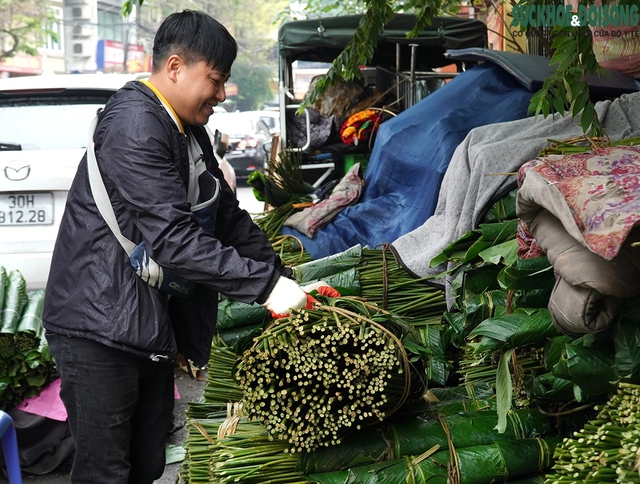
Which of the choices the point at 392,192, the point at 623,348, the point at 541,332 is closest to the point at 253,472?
the point at 541,332

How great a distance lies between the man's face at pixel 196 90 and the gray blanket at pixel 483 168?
1.32m

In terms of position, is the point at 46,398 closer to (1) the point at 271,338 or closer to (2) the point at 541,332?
(1) the point at 271,338

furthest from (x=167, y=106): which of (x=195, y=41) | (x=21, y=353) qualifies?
(x=21, y=353)

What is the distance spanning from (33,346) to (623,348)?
296 centimetres

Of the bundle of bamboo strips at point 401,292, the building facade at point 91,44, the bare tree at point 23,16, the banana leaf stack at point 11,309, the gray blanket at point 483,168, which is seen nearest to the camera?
the gray blanket at point 483,168

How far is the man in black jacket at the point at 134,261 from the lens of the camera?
2.41 metres

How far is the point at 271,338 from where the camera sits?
235cm

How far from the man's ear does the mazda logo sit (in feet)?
8.50

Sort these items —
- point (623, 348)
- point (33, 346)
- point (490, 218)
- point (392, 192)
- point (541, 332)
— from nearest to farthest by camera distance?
point (623, 348)
point (541, 332)
point (490, 218)
point (33, 346)
point (392, 192)

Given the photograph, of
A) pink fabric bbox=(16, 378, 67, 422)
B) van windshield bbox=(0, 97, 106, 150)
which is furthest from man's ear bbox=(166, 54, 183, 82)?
van windshield bbox=(0, 97, 106, 150)

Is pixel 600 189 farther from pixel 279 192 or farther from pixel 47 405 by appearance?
pixel 279 192

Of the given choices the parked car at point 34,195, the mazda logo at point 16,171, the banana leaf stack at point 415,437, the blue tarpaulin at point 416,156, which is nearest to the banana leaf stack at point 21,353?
the parked car at point 34,195

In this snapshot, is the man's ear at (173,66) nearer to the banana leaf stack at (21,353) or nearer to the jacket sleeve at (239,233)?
the jacket sleeve at (239,233)

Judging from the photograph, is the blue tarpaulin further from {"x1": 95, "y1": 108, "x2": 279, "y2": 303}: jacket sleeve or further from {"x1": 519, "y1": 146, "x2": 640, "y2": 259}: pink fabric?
{"x1": 519, "y1": 146, "x2": 640, "y2": 259}: pink fabric
